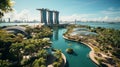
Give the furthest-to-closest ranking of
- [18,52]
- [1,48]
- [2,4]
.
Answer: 1. [18,52]
2. [1,48]
3. [2,4]

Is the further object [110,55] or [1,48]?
[110,55]

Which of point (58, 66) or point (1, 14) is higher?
point (1, 14)

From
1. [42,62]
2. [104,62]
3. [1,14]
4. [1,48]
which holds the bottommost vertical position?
[104,62]

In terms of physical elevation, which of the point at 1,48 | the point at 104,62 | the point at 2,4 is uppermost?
the point at 2,4

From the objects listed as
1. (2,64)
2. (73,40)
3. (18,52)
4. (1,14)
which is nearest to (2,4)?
(1,14)

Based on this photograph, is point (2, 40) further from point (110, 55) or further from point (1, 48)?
point (110, 55)

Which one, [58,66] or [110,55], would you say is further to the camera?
[110,55]

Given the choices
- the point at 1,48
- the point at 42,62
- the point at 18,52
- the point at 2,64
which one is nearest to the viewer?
the point at 2,64

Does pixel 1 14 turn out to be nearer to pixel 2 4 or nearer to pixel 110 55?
pixel 2 4

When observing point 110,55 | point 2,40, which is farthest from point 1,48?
point 110,55
